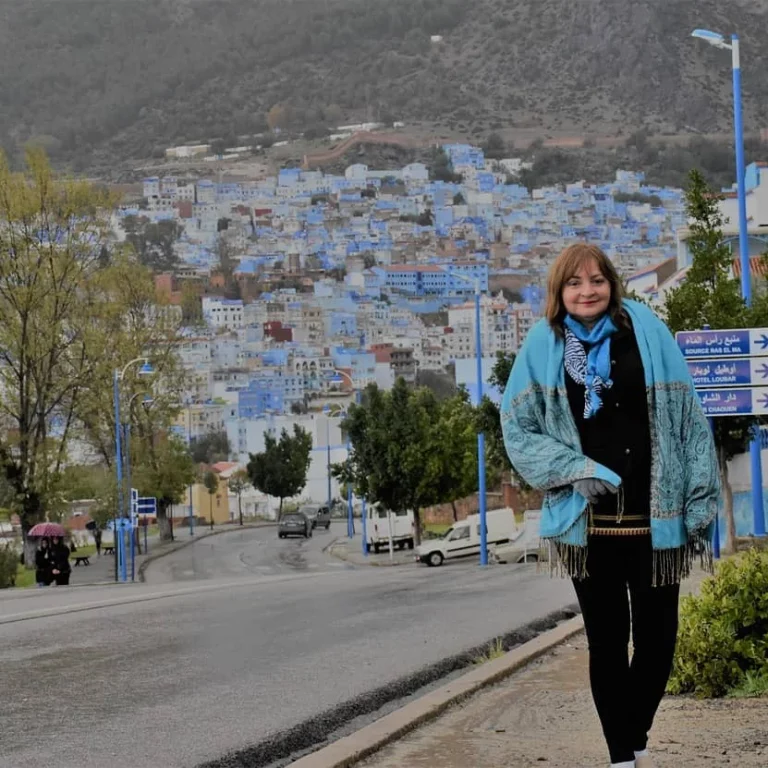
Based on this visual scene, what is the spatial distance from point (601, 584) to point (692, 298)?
21.5 meters

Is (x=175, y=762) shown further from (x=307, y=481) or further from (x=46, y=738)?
(x=307, y=481)

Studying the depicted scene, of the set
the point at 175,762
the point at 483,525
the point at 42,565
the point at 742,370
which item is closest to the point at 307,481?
the point at 483,525

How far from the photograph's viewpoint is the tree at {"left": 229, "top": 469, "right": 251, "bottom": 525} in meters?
119

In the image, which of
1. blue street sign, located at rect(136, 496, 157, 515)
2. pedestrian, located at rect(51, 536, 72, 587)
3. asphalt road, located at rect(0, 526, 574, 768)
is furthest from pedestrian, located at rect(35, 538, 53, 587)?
asphalt road, located at rect(0, 526, 574, 768)

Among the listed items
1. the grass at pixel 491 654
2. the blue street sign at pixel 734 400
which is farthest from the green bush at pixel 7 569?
the grass at pixel 491 654

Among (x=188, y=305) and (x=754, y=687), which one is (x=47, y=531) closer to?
(x=188, y=305)

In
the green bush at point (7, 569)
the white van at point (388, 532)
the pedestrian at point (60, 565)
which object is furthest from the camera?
the white van at point (388, 532)

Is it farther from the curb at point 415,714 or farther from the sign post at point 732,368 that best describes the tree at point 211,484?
the curb at point 415,714

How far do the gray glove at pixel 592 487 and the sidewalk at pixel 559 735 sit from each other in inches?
61.7

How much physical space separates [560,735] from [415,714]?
2.71 ft

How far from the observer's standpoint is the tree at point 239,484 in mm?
119175

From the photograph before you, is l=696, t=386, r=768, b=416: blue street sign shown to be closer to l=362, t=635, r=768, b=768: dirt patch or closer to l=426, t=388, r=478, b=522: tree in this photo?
l=362, t=635, r=768, b=768: dirt patch

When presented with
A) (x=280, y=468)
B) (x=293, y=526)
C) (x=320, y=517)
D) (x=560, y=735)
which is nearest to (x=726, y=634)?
(x=560, y=735)

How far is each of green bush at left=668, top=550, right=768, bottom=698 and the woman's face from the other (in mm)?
2856
